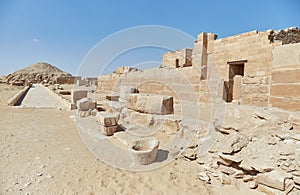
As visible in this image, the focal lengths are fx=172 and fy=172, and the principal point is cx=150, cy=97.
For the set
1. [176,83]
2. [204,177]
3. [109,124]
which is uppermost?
[176,83]

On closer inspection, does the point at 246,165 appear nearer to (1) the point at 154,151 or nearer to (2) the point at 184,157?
(2) the point at 184,157

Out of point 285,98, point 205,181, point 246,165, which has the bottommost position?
point 205,181

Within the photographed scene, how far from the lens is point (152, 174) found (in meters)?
3.18

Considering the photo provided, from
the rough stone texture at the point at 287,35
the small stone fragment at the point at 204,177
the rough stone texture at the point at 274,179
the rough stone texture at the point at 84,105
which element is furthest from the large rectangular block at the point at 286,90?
the rough stone texture at the point at 84,105

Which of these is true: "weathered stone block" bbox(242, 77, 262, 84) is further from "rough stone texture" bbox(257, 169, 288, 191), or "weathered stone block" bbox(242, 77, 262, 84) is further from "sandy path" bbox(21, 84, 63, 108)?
"sandy path" bbox(21, 84, 63, 108)

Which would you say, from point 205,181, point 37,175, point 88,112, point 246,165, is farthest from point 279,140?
point 88,112

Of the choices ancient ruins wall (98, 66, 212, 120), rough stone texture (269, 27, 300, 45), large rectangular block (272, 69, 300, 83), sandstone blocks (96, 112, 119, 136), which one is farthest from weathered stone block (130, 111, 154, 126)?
rough stone texture (269, 27, 300, 45)

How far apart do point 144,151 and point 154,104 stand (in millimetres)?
1993

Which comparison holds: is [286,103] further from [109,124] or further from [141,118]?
[109,124]

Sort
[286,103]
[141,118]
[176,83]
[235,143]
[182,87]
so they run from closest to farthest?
[286,103] < [235,143] < [141,118] < [182,87] < [176,83]

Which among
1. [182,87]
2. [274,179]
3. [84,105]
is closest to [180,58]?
[182,87]

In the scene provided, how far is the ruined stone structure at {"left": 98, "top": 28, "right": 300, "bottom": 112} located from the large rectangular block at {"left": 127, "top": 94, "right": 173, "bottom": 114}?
1.37ft

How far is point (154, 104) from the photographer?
207 inches

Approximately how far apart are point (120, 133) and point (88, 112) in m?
3.03
